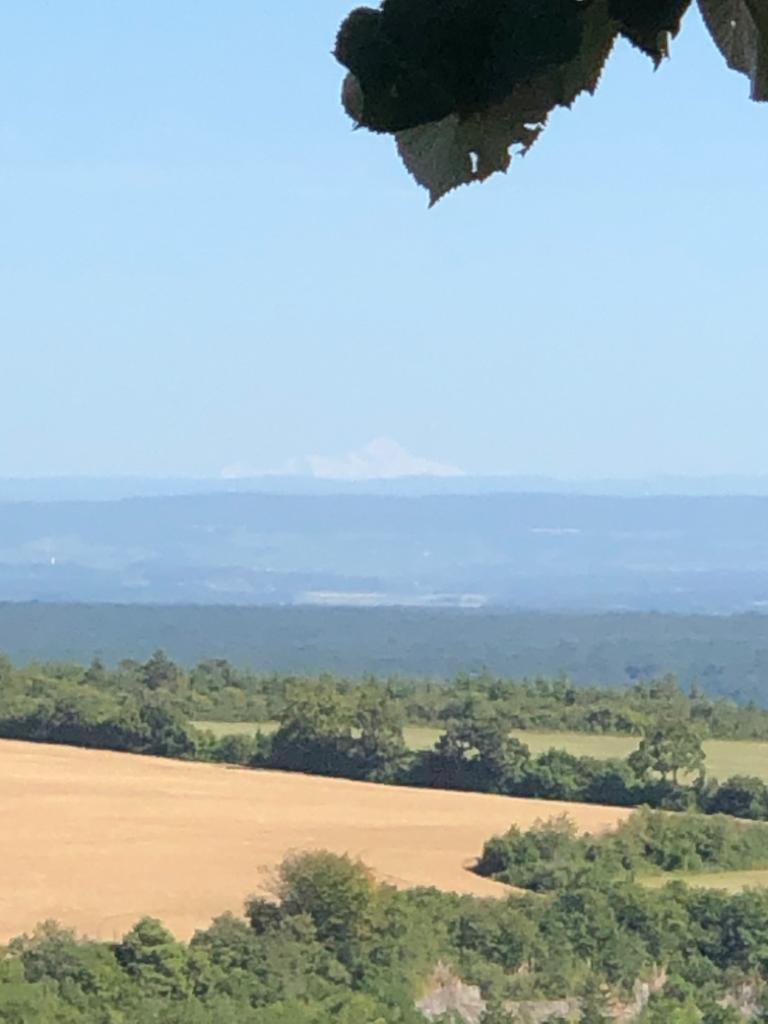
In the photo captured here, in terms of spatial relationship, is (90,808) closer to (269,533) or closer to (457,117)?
(457,117)

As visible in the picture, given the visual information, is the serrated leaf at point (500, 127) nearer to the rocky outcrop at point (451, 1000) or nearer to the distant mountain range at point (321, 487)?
the rocky outcrop at point (451, 1000)

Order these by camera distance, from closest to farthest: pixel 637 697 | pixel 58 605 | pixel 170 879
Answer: pixel 170 879, pixel 637 697, pixel 58 605

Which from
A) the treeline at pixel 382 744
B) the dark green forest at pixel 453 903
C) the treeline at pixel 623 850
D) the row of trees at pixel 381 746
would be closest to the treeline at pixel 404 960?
the dark green forest at pixel 453 903

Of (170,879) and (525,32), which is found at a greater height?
(525,32)

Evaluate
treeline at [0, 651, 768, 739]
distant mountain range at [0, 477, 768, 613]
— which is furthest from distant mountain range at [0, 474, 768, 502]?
treeline at [0, 651, 768, 739]

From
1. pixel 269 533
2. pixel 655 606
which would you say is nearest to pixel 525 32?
pixel 655 606

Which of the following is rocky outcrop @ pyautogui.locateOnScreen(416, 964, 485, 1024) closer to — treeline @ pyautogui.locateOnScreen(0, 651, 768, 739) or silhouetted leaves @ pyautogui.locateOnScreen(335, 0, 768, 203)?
treeline @ pyautogui.locateOnScreen(0, 651, 768, 739)

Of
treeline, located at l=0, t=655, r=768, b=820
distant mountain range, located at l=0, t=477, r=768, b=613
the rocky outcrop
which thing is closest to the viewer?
the rocky outcrop
